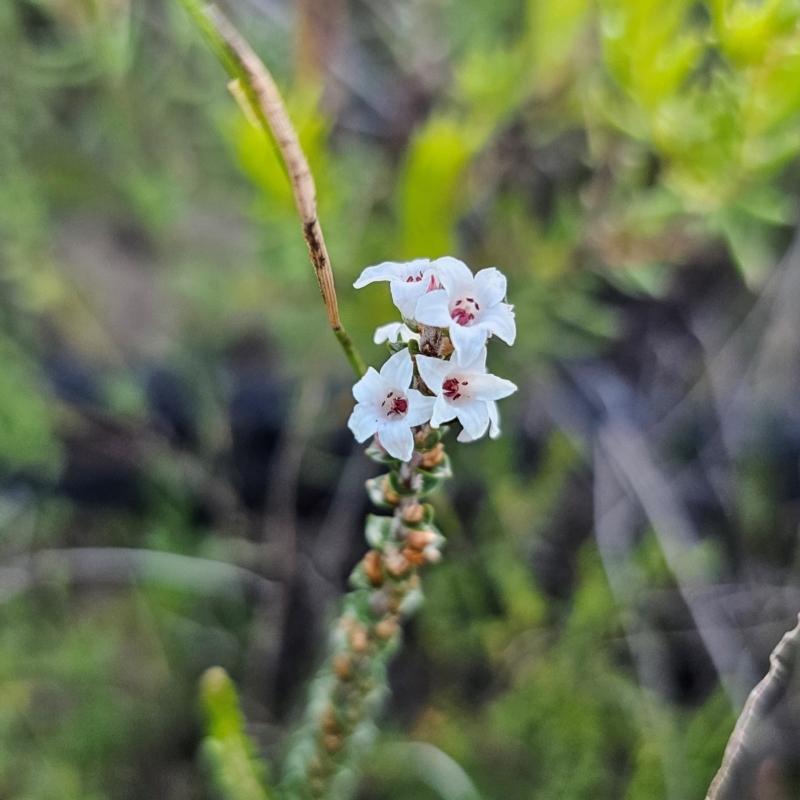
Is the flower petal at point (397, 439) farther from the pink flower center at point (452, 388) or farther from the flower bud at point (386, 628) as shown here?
the flower bud at point (386, 628)

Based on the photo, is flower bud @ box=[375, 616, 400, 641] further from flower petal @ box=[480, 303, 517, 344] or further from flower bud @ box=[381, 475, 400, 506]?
flower petal @ box=[480, 303, 517, 344]

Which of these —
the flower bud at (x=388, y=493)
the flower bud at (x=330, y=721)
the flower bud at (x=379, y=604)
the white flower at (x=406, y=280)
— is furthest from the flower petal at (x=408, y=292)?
the flower bud at (x=330, y=721)

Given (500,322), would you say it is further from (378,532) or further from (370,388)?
(378,532)

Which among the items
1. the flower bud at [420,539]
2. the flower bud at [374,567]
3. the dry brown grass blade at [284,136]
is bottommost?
the flower bud at [374,567]

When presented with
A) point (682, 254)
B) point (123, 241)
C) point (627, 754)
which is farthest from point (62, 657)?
point (682, 254)

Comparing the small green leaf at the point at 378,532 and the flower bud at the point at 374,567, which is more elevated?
the small green leaf at the point at 378,532

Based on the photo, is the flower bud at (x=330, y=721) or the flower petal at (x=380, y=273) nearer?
the flower petal at (x=380, y=273)

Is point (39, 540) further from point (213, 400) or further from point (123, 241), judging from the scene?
point (123, 241)

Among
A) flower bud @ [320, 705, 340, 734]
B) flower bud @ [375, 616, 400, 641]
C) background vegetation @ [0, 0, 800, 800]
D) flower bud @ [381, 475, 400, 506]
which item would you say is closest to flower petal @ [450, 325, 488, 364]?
flower bud @ [381, 475, 400, 506]
